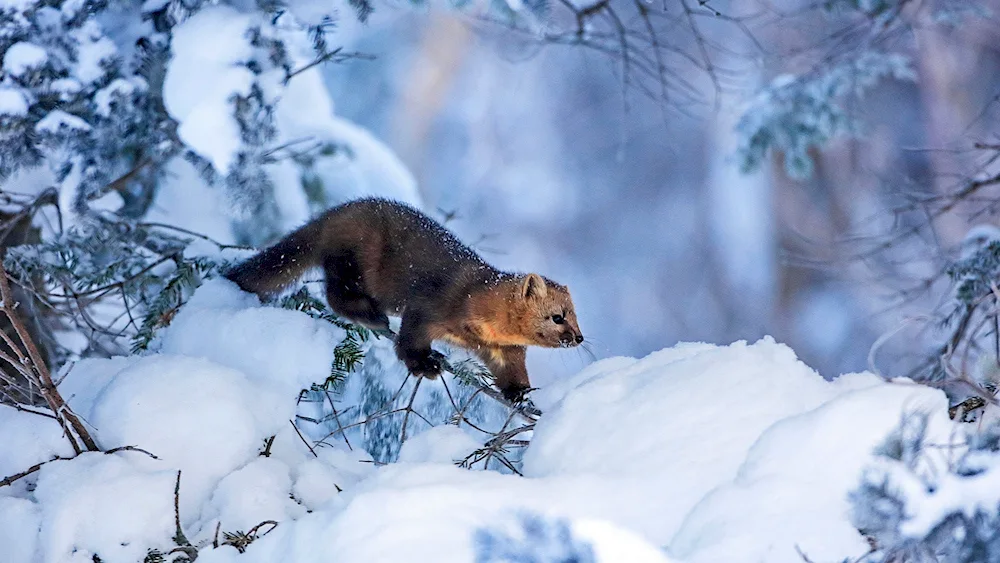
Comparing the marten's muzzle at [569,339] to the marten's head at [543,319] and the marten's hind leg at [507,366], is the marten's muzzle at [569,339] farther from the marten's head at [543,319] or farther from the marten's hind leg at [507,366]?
the marten's hind leg at [507,366]

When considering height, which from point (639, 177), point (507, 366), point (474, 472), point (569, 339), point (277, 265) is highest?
point (474, 472)

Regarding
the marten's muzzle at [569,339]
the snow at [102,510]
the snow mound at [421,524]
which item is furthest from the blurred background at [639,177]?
the snow mound at [421,524]

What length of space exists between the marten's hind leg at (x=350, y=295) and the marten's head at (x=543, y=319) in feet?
1.89

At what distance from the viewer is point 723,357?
2316 mm

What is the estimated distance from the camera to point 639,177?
19.0m

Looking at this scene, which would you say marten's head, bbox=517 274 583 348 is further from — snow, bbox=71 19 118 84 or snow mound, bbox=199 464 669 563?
snow, bbox=71 19 118 84

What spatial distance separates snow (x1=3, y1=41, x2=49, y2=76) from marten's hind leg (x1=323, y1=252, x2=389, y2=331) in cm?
136

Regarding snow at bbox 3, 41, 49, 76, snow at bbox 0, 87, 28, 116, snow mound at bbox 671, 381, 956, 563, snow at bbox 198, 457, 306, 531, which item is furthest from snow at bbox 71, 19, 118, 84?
snow mound at bbox 671, 381, 956, 563

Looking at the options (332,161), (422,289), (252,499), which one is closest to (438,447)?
(252,499)

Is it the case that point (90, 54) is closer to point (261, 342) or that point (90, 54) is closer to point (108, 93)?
point (108, 93)

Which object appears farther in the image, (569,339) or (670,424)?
(569,339)

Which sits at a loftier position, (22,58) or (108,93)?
(22,58)

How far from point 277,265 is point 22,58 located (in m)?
Result: 1.26

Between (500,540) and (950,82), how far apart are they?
15561 millimetres
